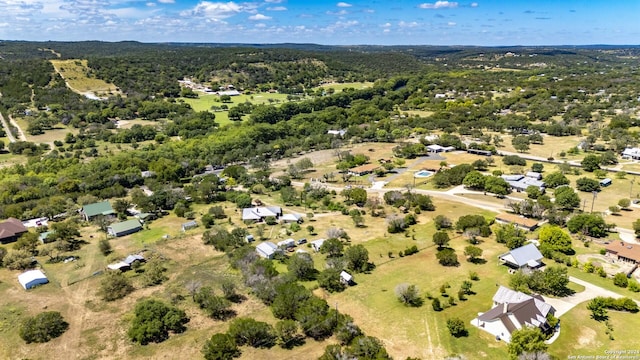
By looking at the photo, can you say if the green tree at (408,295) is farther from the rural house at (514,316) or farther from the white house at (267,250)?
the white house at (267,250)

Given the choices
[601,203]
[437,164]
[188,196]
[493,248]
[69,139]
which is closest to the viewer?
[493,248]

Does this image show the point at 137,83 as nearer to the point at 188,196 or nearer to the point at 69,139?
the point at 69,139

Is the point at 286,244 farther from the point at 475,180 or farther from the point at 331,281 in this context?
the point at 475,180

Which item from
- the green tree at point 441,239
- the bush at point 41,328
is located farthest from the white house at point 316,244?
the bush at point 41,328

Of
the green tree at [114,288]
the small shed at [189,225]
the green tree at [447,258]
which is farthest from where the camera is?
the small shed at [189,225]

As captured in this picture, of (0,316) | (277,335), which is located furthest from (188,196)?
(277,335)

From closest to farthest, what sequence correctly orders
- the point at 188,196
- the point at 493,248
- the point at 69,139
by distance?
the point at 493,248 < the point at 188,196 < the point at 69,139
